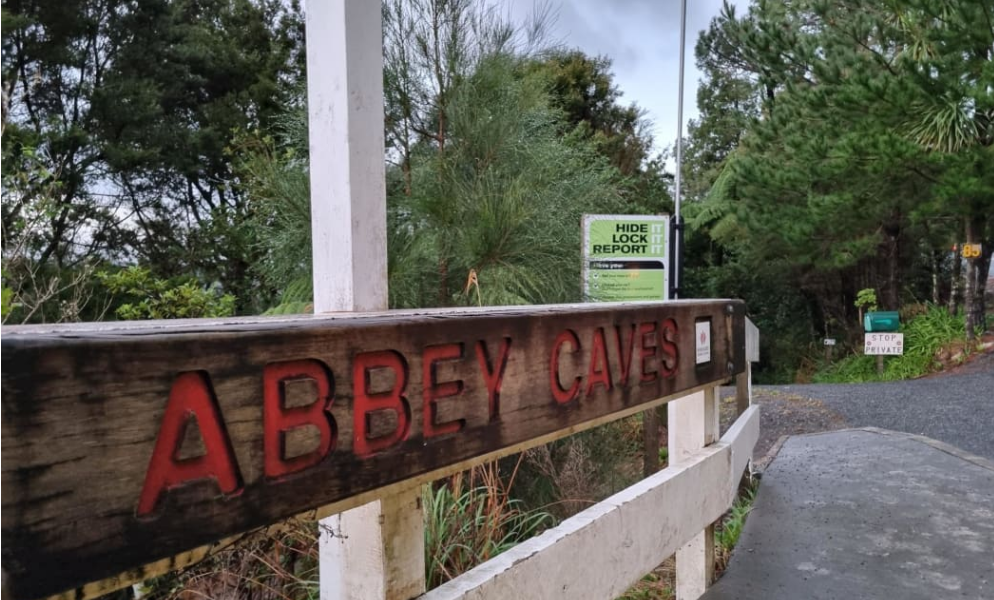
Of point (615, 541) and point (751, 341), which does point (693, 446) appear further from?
point (751, 341)

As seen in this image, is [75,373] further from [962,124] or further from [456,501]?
[962,124]

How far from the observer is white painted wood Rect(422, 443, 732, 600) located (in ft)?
4.94

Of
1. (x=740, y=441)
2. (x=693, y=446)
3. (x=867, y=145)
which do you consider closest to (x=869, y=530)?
(x=740, y=441)

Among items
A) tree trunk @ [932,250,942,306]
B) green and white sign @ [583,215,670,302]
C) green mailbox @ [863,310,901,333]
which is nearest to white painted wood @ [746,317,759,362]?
green and white sign @ [583,215,670,302]

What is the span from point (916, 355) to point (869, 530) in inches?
475

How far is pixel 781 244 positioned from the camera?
52.9 feet

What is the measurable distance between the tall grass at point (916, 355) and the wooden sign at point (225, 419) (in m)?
14.1

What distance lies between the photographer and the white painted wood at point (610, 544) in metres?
Answer: 1.51

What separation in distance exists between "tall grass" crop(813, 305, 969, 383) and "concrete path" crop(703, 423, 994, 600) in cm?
903

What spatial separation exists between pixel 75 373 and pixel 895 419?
8.97 m

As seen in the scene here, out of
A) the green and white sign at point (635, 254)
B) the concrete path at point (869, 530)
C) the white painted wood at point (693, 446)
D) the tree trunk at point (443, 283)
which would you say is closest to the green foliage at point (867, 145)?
the green and white sign at point (635, 254)

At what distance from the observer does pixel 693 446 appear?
2.80 meters

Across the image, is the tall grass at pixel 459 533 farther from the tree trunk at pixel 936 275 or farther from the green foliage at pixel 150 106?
the tree trunk at pixel 936 275

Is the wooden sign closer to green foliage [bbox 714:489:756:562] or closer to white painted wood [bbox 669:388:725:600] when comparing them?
Result: white painted wood [bbox 669:388:725:600]
